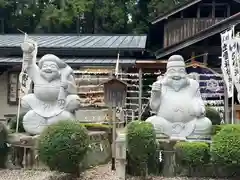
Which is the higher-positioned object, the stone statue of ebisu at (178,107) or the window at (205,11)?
the window at (205,11)

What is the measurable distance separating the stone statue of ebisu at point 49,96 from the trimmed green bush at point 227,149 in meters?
2.90

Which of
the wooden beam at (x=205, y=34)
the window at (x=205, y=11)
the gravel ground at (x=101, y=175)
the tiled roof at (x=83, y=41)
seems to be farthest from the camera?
the window at (x=205, y=11)

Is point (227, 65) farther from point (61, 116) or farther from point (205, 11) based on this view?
point (205, 11)

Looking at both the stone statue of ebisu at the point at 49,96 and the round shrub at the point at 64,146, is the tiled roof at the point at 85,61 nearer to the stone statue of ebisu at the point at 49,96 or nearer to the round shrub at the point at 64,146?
the stone statue of ebisu at the point at 49,96

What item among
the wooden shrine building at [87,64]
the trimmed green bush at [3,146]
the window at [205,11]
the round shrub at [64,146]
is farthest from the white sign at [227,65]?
the window at [205,11]

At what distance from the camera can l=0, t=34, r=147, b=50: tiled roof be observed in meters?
15.9

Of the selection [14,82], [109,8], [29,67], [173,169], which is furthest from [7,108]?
[109,8]

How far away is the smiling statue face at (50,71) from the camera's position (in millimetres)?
8195

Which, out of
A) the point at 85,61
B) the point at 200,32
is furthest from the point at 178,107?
the point at 200,32

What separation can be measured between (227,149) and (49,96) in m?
3.58

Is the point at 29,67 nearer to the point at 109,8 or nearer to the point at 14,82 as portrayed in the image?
the point at 14,82

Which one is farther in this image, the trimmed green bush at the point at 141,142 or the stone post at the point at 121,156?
the stone post at the point at 121,156

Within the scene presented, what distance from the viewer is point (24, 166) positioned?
7453mm

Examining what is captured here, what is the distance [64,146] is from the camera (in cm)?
610
